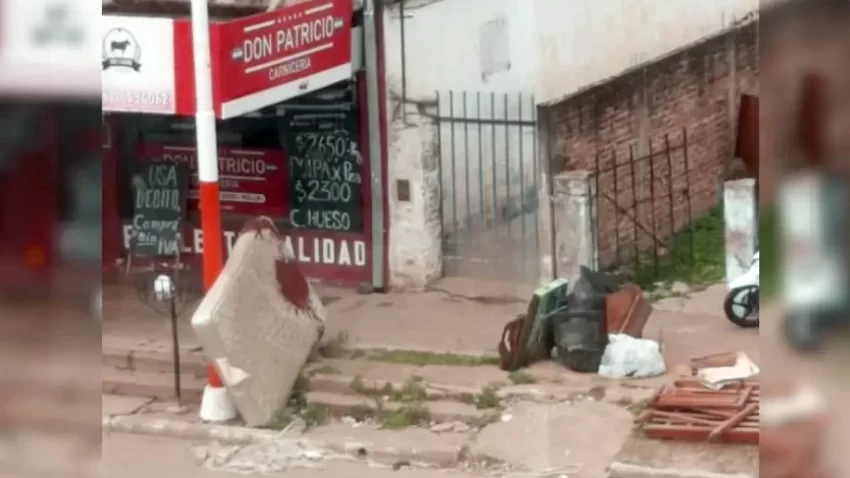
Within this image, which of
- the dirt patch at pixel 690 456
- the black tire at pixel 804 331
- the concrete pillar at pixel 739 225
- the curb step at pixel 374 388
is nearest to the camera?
the black tire at pixel 804 331

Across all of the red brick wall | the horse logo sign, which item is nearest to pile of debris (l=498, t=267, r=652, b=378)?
the red brick wall

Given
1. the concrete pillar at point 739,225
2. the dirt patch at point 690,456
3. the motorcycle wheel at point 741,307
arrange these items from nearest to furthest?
the dirt patch at point 690,456 < the concrete pillar at point 739,225 < the motorcycle wheel at point 741,307

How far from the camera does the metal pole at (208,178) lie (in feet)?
14.1

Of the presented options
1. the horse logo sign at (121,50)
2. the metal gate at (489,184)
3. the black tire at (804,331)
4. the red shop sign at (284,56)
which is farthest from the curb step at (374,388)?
the black tire at (804,331)

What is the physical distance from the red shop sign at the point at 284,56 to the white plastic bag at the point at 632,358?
Result: 145cm

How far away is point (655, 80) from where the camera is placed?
4461 mm

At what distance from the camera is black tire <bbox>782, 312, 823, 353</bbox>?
248cm

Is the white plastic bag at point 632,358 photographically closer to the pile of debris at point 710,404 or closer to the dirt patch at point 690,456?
the pile of debris at point 710,404

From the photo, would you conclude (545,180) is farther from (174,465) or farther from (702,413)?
(174,465)

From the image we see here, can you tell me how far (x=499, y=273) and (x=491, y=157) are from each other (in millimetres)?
436

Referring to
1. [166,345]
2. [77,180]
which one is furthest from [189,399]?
[77,180]

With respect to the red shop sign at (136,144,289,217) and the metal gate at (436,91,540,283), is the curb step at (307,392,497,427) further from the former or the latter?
the red shop sign at (136,144,289,217)

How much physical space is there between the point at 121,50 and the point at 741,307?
7.99ft

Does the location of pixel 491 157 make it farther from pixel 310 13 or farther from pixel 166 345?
pixel 166 345
